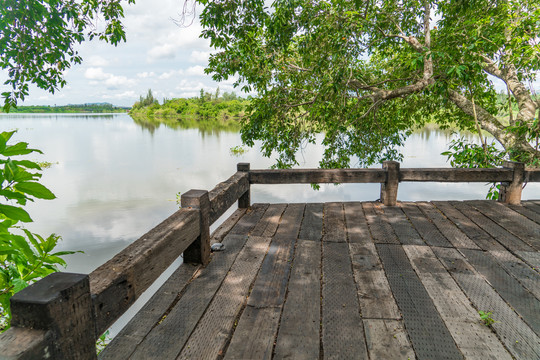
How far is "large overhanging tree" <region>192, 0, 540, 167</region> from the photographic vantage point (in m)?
5.84

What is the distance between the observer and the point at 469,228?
4.12m

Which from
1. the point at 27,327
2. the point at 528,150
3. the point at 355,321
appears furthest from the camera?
the point at 528,150

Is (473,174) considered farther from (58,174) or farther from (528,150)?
(58,174)

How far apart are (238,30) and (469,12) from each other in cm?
507

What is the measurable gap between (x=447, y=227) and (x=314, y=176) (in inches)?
73.7

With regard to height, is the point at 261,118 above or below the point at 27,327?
above

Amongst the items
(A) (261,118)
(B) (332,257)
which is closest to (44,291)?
(B) (332,257)

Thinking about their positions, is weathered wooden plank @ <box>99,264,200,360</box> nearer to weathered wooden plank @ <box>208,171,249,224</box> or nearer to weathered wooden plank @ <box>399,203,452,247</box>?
weathered wooden plank @ <box>208,171,249,224</box>

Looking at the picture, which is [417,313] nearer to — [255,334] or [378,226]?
[255,334]

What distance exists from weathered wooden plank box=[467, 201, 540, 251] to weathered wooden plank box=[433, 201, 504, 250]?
0.59 ft

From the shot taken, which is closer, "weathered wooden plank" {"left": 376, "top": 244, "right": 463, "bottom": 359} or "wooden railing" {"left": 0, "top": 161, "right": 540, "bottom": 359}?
"wooden railing" {"left": 0, "top": 161, "right": 540, "bottom": 359}

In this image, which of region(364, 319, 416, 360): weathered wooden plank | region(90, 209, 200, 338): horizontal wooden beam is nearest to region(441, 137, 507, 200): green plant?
region(364, 319, 416, 360): weathered wooden plank

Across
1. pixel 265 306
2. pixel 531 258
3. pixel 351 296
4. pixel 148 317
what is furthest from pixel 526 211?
pixel 148 317

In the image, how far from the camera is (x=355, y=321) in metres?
2.27
